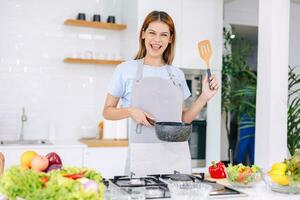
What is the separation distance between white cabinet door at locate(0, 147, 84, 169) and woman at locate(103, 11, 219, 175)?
1.34 m

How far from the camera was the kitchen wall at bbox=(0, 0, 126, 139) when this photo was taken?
4176mm

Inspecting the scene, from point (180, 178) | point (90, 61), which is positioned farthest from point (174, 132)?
point (90, 61)

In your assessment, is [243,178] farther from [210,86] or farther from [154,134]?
[154,134]

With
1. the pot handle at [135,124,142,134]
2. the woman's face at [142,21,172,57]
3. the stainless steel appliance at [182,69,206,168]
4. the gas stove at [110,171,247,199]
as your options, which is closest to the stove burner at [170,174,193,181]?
the gas stove at [110,171,247,199]

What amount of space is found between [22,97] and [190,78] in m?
1.71

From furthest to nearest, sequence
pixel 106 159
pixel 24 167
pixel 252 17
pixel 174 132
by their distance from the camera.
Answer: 1. pixel 252 17
2. pixel 106 159
3. pixel 174 132
4. pixel 24 167

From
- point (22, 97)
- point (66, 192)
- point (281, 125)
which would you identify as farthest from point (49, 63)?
point (66, 192)

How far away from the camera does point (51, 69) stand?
170 inches

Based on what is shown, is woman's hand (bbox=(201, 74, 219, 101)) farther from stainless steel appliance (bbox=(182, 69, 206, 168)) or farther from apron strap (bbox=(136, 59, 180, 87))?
stainless steel appliance (bbox=(182, 69, 206, 168))

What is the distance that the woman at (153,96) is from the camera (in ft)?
7.89

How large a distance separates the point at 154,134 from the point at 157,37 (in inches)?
22.5

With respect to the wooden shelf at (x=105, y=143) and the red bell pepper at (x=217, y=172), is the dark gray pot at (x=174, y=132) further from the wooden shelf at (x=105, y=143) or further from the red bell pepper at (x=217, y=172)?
the wooden shelf at (x=105, y=143)

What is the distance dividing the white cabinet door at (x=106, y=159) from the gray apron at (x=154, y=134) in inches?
56.4

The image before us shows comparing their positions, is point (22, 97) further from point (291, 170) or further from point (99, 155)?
point (291, 170)
